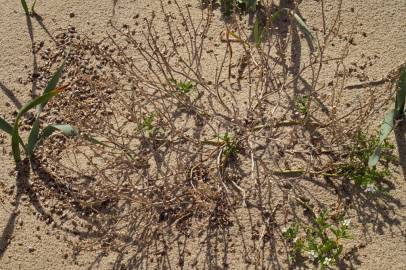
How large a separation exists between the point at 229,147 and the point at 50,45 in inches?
48.2

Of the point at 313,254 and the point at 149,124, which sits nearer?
the point at 313,254

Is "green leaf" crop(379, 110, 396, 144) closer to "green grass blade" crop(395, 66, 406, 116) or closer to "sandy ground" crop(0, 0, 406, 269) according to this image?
"green grass blade" crop(395, 66, 406, 116)

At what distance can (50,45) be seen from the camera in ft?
10.3

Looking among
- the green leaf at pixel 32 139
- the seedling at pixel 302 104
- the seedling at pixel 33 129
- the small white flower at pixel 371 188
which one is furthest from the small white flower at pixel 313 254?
the green leaf at pixel 32 139

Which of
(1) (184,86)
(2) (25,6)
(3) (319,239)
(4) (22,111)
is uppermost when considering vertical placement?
(2) (25,6)

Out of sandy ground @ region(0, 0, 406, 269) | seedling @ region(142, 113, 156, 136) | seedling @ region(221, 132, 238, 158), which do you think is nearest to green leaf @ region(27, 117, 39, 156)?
sandy ground @ region(0, 0, 406, 269)

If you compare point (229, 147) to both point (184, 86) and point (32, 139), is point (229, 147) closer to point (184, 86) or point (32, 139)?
point (184, 86)

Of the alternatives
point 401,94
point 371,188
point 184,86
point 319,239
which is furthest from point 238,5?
point 319,239

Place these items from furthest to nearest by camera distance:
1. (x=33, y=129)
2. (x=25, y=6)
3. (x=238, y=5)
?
Result: (x=238, y=5), (x=25, y=6), (x=33, y=129)

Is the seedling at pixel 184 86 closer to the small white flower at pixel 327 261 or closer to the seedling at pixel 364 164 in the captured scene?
the seedling at pixel 364 164

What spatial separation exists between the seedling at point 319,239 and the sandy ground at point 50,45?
127 millimetres

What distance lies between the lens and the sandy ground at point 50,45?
2.41 meters

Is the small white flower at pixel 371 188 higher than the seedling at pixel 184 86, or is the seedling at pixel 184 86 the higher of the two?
the seedling at pixel 184 86

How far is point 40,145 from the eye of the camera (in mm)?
2740
